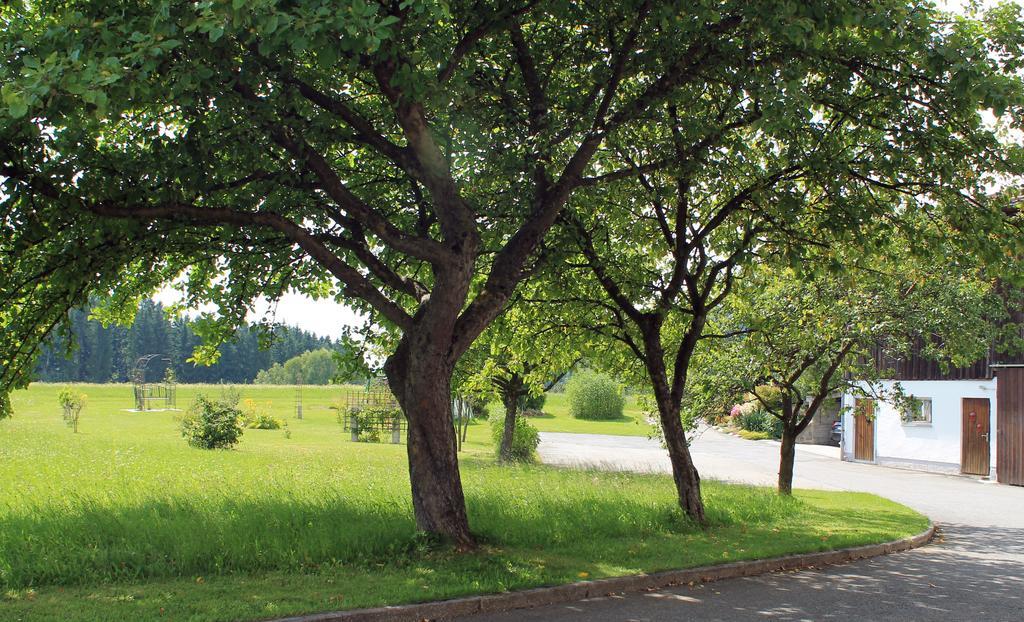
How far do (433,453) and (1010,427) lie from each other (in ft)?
71.2

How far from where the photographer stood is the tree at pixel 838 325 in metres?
15.2

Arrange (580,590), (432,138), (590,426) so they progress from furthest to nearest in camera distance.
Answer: (590,426)
(432,138)
(580,590)

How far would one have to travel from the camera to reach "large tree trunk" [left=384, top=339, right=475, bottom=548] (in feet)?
29.3

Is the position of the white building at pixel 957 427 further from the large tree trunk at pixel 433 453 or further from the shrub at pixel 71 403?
the shrub at pixel 71 403

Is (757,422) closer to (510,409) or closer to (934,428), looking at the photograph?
(934,428)

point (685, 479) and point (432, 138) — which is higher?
point (432, 138)

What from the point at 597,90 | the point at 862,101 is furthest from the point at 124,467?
the point at 862,101

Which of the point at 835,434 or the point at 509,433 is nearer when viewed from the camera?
the point at 509,433

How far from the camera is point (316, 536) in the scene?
8.70 meters

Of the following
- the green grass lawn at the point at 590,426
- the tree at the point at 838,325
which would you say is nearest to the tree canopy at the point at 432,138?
the tree at the point at 838,325

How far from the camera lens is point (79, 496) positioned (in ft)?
34.7

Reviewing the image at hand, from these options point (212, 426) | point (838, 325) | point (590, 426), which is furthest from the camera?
point (590, 426)

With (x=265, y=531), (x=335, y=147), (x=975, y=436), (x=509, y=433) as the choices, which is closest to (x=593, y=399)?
(x=509, y=433)

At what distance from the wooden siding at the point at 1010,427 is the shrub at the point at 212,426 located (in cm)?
2404
